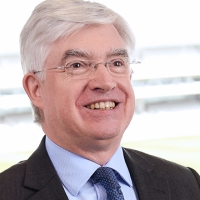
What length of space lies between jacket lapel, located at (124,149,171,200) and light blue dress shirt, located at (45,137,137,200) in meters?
0.04

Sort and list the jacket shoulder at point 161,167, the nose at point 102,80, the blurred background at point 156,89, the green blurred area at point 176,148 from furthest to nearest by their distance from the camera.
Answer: the green blurred area at point 176,148 < the blurred background at point 156,89 < the jacket shoulder at point 161,167 < the nose at point 102,80

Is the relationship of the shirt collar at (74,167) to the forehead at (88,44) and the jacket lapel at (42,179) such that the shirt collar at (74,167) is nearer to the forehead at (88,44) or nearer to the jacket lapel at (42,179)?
the jacket lapel at (42,179)

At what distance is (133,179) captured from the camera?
171 cm

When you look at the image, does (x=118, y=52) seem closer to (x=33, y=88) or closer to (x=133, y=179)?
(x=33, y=88)

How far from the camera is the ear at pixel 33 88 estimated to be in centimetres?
169

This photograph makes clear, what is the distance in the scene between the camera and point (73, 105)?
5.13 ft

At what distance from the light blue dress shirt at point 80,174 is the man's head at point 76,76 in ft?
0.19

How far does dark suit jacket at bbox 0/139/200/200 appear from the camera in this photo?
157 cm

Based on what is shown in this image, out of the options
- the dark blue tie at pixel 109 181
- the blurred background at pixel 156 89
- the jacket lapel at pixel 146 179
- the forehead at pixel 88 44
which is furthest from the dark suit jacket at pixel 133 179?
the blurred background at pixel 156 89

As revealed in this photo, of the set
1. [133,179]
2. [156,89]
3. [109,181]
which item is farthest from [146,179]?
[156,89]

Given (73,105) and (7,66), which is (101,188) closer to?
(73,105)

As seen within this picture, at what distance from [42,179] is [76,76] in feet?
1.17

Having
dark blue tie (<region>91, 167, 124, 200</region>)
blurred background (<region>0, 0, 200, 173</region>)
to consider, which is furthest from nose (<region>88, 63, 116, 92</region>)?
blurred background (<region>0, 0, 200, 173</region>)

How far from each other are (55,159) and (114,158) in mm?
201
